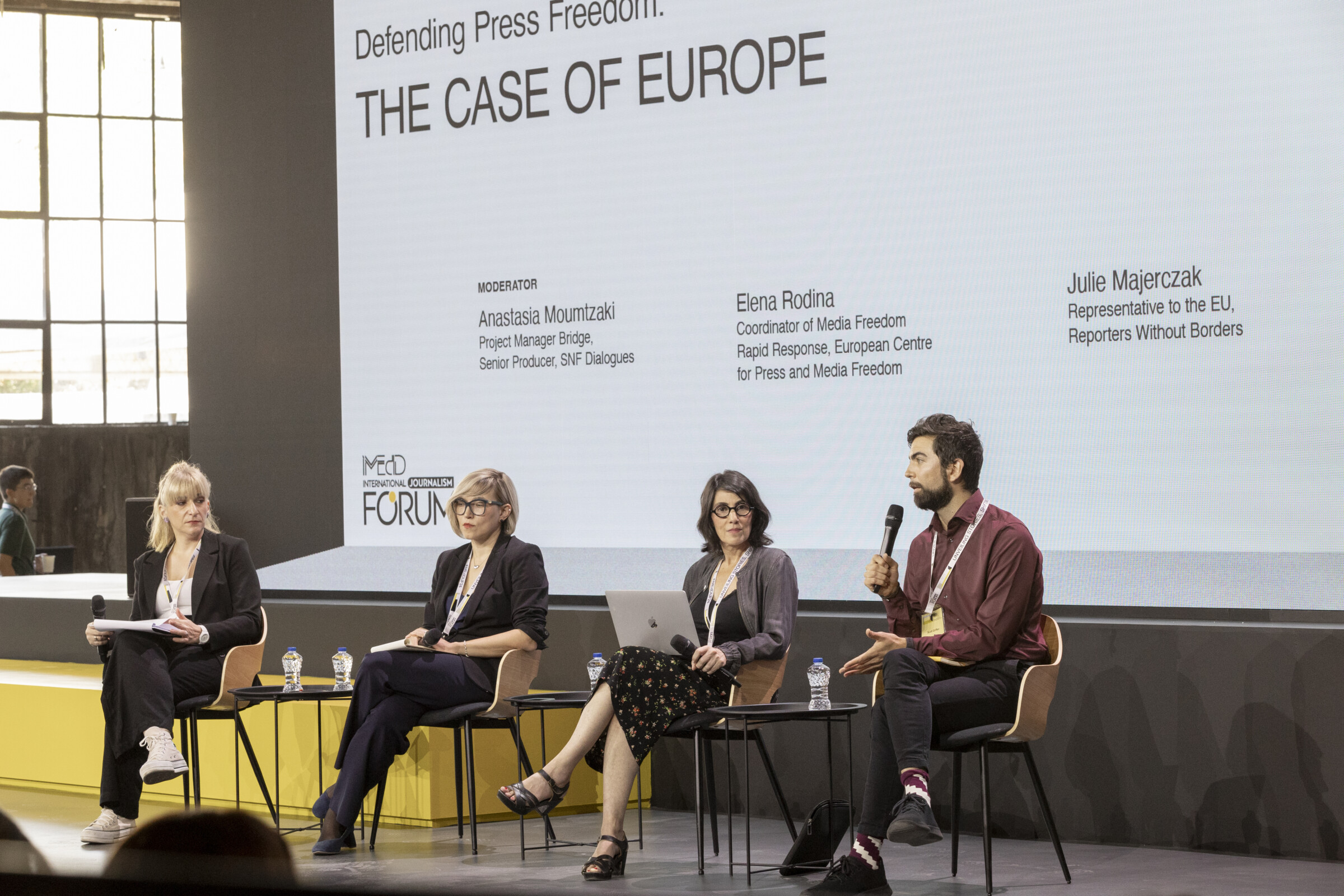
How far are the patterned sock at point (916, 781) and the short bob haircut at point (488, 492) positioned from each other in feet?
5.32

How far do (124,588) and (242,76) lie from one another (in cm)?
263

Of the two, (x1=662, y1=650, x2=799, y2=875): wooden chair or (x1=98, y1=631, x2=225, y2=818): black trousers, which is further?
(x1=98, y1=631, x2=225, y2=818): black trousers

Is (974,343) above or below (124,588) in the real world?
above

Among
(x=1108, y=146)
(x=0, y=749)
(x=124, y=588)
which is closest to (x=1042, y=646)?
(x=1108, y=146)

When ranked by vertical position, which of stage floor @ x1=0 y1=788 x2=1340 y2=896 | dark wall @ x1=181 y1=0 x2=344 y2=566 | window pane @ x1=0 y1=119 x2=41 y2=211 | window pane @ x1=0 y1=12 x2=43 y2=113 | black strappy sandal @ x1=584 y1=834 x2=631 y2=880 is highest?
window pane @ x1=0 y1=12 x2=43 y2=113

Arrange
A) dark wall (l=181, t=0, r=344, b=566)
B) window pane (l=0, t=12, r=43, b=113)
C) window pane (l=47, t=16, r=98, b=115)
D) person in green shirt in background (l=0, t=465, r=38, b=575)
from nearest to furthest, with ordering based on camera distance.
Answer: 1. dark wall (l=181, t=0, r=344, b=566)
2. person in green shirt in background (l=0, t=465, r=38, b=575)
3. window pane (l=0, t=12, r=43, b=113)
4. window pane (l=47, t=16, r=98, b=115)

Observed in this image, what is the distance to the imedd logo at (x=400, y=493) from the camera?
239 inches

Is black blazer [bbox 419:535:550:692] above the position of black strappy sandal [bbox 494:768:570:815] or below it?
above

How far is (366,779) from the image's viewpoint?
4.48 m

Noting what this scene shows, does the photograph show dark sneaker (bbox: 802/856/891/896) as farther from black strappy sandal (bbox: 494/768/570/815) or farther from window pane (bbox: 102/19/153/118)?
window pane (bbox: 102/19/153/118)

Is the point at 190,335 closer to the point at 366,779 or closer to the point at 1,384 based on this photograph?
the point at 366,779

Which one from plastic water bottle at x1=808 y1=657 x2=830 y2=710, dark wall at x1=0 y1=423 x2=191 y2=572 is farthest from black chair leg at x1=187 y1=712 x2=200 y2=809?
dark wall at x1=0 y1=423 x2=191 y2=572

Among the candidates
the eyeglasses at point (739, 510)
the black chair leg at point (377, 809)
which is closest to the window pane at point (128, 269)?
the black chair leg at point (377, 809)

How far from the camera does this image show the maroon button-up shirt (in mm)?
3801
